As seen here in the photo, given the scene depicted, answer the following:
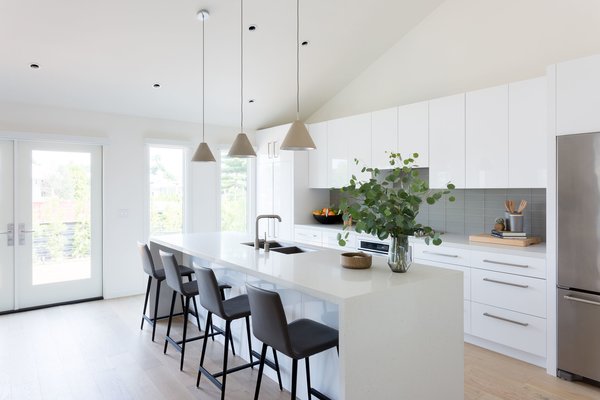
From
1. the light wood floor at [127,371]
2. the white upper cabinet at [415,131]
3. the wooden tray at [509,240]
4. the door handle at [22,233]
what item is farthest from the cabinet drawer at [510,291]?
the door handle at [22,233]

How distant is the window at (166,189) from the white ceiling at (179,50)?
540mm

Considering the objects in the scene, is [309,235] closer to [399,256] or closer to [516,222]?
[516,222]

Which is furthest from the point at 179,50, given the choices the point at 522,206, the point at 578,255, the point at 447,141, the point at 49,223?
the point at 578,255

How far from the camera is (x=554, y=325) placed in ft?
9.52

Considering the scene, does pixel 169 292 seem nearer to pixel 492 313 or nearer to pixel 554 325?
pixel 492 313

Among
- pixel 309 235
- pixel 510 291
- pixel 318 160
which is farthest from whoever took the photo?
pixel 318 160

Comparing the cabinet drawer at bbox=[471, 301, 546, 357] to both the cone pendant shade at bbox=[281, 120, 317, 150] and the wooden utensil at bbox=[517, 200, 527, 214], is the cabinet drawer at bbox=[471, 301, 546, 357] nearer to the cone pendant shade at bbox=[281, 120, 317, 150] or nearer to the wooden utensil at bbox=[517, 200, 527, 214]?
the wooden utensil at bbox=[517, 200, 527, 214]

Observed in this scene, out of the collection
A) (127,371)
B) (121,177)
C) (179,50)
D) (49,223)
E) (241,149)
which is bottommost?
(127,371)

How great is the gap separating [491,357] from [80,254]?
15.3ft

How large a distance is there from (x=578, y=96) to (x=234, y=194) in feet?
14.7

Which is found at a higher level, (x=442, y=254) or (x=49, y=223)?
(x=49, y=223)

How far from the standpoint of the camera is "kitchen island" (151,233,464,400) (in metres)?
1.73

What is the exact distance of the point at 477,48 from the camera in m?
4.07

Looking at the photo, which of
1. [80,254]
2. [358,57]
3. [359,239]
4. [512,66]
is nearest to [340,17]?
[358,57]
